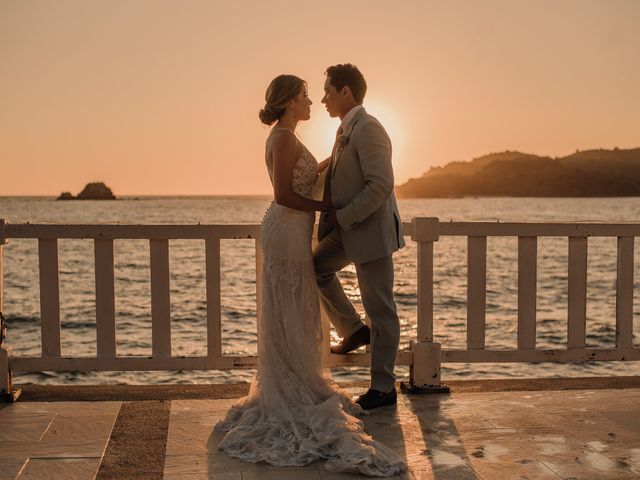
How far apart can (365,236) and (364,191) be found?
279 mm

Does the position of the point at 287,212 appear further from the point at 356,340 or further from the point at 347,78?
the point at 356,340

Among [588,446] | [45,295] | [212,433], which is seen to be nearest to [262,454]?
[212,433]

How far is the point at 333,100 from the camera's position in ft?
14.5

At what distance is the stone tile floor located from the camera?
3502mm

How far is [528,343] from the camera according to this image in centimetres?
510

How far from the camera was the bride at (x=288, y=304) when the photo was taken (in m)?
4.09

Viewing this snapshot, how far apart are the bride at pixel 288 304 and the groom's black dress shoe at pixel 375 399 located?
110mm

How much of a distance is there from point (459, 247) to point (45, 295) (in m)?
41.3

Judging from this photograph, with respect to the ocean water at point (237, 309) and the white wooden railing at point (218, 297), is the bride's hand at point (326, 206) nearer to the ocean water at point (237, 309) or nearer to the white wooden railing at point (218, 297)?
the white wooden railing at point (218, 297)

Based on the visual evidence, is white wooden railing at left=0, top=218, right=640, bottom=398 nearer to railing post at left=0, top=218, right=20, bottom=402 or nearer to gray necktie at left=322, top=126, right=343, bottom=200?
railing post at left=0, top=218, right=20, bottom=402

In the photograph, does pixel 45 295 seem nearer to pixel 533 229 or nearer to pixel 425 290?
pixel 425 290

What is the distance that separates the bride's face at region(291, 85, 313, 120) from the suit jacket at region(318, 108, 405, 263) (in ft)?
0.80

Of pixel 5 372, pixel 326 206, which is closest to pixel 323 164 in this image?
pixel 326 206

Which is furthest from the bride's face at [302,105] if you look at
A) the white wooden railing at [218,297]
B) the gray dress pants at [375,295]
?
the white wooden railing at [218,297]
